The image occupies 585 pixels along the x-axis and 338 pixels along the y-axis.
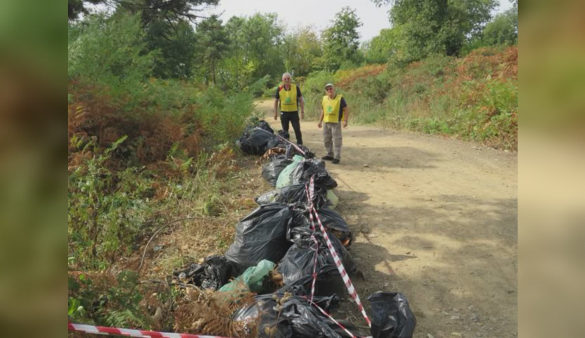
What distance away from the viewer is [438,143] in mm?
10484

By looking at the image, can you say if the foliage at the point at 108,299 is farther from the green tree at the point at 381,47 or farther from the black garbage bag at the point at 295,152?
the green tree at the point at 381,47

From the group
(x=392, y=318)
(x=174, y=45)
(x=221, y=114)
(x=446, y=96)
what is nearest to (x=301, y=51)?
(x=174, y=45)

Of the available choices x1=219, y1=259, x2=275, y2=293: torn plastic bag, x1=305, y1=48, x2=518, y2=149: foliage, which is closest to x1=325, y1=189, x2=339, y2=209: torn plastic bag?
x1=219, y1=259, x2=275, y2=293: torn plastic bag

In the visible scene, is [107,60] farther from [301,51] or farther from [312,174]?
[301,51]

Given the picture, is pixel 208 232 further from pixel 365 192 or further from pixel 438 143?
pixel 438 143

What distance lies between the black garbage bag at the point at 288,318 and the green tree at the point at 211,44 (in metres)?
18.3

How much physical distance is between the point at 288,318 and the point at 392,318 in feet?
2.23

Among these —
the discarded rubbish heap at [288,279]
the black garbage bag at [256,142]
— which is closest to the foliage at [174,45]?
the black garbage bag at [256,142]

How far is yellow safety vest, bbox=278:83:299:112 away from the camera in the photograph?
847 centimetres

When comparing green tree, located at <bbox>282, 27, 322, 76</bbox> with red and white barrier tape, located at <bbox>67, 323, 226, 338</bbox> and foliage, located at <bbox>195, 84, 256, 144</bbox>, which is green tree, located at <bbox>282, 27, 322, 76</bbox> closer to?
foliage, located at <bbox>195, 84, 256, 144</bbox>

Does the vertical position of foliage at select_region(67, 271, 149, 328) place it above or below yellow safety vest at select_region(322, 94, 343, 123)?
below

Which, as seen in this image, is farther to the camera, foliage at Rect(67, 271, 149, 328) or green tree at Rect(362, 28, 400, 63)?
green tree at Rect(362, 28, 400, 63)
